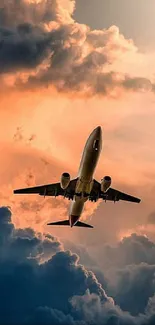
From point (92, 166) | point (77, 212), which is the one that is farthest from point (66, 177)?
point (77, 212)

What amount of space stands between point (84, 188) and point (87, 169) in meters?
4.96

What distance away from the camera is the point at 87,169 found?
208 ft

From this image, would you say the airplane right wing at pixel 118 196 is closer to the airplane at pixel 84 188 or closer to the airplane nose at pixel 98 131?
the airplane at pixel 84 188

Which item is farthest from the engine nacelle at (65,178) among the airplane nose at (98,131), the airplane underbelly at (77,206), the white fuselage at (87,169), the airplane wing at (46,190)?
the airplane wing at (46,190)

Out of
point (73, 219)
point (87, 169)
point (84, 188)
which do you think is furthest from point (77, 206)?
point (87, 169)

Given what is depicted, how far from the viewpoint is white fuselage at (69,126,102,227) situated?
61469mm

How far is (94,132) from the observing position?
61938mm

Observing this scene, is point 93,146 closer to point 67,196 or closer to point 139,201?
point 67,196

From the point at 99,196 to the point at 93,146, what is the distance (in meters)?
13.7

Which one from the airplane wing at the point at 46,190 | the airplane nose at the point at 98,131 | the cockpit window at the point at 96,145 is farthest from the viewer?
the airplane wing at the point at 46,190

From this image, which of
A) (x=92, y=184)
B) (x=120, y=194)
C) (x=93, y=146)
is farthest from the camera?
(x=120, y=194)

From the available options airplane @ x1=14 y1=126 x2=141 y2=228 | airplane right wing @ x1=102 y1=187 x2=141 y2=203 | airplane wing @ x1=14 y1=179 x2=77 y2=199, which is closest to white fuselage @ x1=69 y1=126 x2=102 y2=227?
airplane @ x1=14 y1=126 x2=141 y2=228

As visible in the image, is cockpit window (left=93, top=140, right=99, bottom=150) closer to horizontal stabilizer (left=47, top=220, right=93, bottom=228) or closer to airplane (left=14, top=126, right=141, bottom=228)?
airplane (left=14, top=126, right=141, bottom=228)

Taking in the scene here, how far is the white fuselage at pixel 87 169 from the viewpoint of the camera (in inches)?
2420
